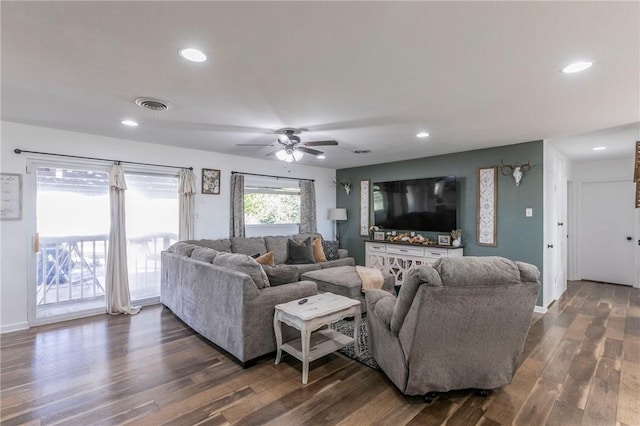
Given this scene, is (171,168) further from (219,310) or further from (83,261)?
(219,310)

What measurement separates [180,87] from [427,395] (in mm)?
3045

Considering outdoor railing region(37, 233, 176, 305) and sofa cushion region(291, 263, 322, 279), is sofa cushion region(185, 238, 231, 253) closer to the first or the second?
outdoor railing region(37, 233, 176, 305)

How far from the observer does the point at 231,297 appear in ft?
9.42

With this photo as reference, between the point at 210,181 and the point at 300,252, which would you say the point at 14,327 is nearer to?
the point at 210,181

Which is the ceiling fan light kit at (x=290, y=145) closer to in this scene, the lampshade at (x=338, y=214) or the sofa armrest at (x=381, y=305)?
the sofa armrest at (x=381, y=305)

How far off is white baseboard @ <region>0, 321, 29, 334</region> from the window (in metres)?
3.22

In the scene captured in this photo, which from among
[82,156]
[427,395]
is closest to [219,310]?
[427,395]

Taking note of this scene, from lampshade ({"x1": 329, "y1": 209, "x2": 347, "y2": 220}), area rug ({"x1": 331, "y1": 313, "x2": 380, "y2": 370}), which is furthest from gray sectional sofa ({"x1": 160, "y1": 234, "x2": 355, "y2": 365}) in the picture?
lampshade ({"x1": 329, "y1": 209, "x2": 347, "y2": 220})

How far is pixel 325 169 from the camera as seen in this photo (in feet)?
23.4

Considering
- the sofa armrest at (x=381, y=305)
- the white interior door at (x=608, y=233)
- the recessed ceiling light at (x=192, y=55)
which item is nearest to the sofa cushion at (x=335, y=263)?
the sofa armrest at (x=381, y=305)

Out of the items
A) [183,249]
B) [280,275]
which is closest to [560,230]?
[280,275]

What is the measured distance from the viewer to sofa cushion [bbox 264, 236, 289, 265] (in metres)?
5.53

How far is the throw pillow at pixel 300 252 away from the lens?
5520 mm

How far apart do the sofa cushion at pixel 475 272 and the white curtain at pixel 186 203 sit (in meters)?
4.01
